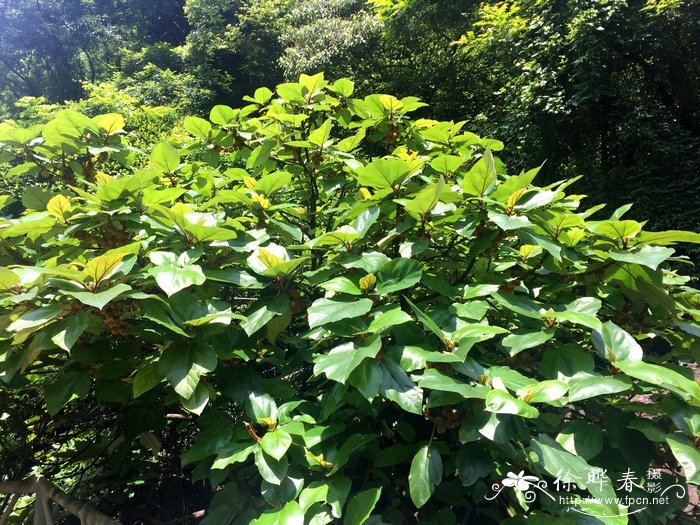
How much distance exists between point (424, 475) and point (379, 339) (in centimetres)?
26

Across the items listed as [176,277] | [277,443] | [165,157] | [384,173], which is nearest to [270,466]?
[277,443]

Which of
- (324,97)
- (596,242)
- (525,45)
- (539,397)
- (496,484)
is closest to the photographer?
(539,397)

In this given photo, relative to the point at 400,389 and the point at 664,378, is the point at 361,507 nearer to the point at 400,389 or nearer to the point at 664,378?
the point at 400,389

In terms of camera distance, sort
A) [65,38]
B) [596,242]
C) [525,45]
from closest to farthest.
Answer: [596,242] < [525,45] < [65,38]

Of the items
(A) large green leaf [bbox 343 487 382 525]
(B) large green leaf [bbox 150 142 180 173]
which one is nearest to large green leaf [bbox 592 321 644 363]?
(A) large green leaf [bbox 343 487 382 525]

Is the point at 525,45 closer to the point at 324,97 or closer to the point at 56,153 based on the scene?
the point at 324,97

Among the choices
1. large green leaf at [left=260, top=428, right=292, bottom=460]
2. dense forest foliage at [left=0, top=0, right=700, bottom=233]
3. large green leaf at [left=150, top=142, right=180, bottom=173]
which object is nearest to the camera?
large green leaf at [left=260, top=428, right=292, bottom=460]

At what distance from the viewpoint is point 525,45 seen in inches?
250

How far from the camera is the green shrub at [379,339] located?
2.75ft

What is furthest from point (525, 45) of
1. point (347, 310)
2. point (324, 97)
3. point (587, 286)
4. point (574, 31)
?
point (347, 310)

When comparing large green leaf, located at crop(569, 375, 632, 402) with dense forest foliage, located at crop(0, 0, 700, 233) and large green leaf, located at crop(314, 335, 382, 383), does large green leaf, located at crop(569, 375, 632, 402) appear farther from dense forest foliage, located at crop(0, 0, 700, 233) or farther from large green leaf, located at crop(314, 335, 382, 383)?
dense forest foliage, located at crop(0, 0, 700, 233)

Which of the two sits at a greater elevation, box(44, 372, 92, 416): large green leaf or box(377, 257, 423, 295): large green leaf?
box(377, 257, 423, 295): large green leaf

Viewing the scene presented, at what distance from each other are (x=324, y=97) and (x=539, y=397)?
1215 millimetres

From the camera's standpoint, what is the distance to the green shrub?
2.75 ft
